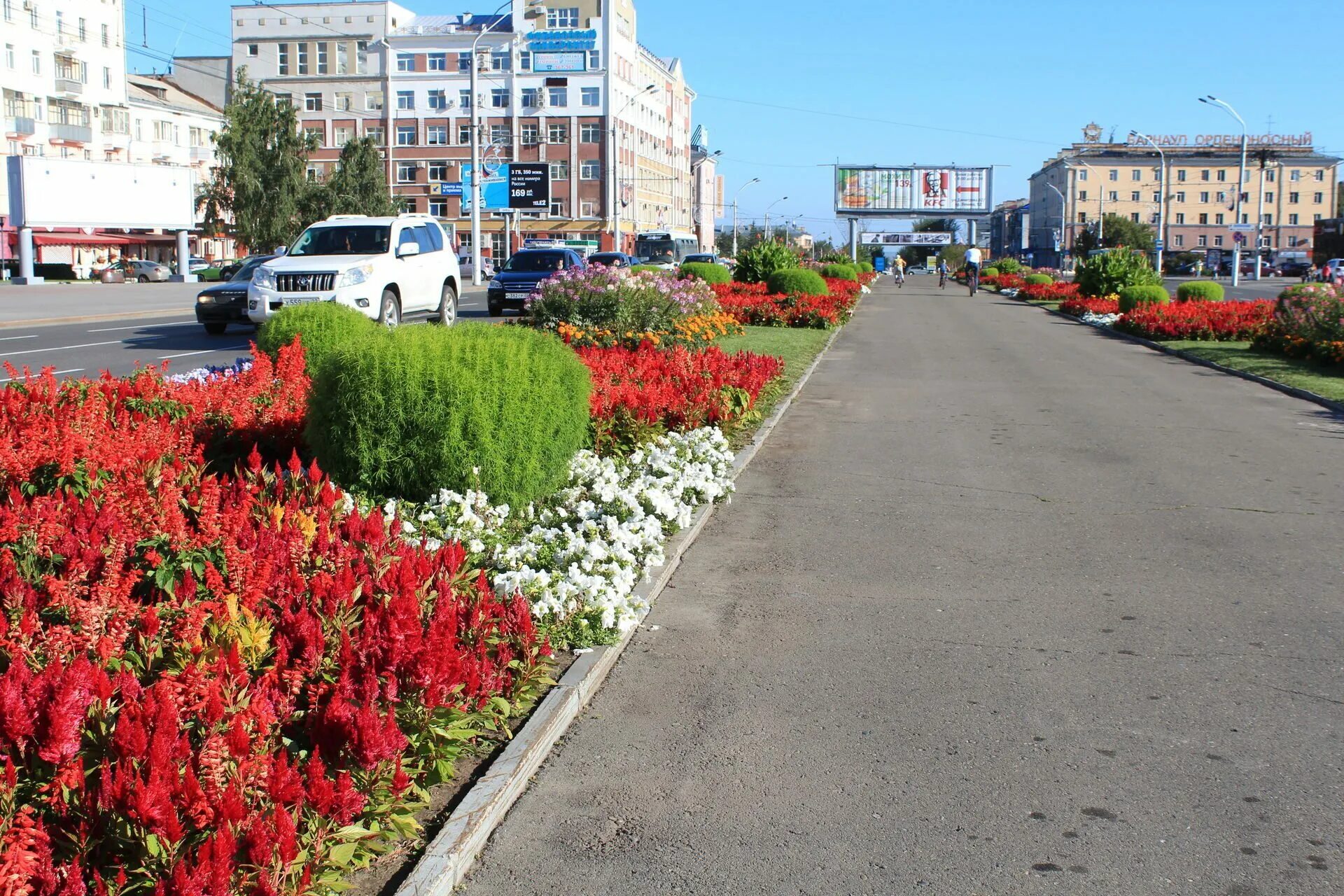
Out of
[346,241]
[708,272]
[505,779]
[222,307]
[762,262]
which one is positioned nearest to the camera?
[505,779]

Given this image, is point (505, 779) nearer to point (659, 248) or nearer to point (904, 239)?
point (659, 248)

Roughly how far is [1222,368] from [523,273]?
1690cm

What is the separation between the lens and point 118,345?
21.1 metres

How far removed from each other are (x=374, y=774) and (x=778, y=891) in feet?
3.96

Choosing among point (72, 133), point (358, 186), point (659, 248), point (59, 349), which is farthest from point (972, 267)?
point (72, 133)

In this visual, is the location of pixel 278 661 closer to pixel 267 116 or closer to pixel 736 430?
pixel 736 430

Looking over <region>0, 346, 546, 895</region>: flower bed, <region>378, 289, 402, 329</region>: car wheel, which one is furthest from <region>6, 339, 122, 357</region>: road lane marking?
<region>0, 346, 546, 895</region>: flower bed

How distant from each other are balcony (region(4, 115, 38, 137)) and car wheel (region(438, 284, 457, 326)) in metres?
52.5

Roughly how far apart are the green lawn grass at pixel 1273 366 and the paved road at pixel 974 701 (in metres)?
6.31

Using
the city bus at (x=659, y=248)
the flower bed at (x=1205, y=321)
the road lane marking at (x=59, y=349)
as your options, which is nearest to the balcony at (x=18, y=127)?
the city bus at (x=659, y=248)

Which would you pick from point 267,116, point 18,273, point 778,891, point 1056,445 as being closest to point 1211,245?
point 267,116

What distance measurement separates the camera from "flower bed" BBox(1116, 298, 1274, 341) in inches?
974

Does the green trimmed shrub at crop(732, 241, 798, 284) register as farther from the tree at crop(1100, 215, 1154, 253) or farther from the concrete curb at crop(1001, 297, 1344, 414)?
the tree at crop(1100, 215, 1154, 253)

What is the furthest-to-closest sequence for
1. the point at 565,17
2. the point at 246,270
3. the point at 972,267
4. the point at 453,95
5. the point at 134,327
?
→ the point at 453,95 < the point at 565,17 < the point at 972,267 < the point at 246,270 < the point at 134,327
